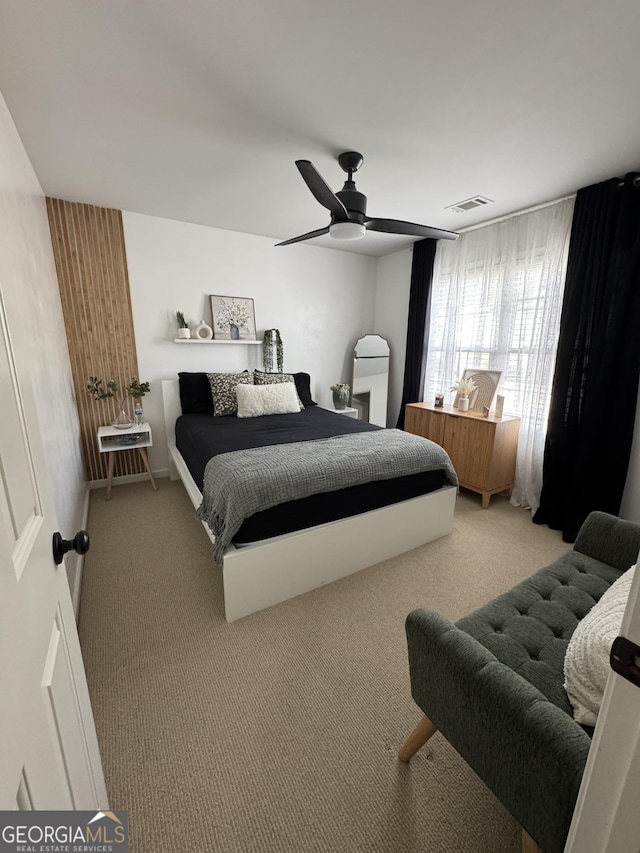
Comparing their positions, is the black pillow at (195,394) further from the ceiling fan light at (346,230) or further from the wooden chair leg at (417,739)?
the wooden chair leg at (417,739)

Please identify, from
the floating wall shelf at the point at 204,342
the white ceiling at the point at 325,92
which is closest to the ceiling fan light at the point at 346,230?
the white ceiling at the point at 325,92

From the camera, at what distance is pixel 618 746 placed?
52 cm

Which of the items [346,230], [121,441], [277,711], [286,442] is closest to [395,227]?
[346,230]

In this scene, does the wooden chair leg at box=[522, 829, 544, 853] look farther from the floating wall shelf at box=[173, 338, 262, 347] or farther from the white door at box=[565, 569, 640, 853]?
the floating wall shelf at box=[173, 338, 262, 347]

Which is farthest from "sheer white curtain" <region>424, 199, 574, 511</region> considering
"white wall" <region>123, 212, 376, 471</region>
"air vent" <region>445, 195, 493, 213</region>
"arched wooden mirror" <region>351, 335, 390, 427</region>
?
"white wall" <region>123, 212, 376, 471</region>

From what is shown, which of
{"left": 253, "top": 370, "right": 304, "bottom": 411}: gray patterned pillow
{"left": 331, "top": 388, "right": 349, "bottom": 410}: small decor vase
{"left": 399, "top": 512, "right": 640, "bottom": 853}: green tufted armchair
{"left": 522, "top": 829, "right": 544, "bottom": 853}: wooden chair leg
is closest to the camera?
{"left": 399, "top": 512, "right": 640, "bottom": 853}: green tufted armchair

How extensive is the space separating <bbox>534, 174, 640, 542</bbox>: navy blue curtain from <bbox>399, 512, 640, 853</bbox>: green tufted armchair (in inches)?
53.5

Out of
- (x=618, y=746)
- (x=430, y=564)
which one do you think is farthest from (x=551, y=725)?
(x=430, y=564)

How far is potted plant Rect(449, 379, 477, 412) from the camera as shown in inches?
132

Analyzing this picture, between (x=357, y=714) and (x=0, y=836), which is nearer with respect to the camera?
(x=0, y=836)

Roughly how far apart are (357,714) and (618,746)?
113 cm

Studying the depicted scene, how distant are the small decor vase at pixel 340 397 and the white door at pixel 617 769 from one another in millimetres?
3687

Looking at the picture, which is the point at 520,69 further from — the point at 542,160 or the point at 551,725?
the point at 551,725

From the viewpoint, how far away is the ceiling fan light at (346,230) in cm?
211
